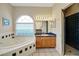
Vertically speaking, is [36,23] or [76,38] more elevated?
[36,23]

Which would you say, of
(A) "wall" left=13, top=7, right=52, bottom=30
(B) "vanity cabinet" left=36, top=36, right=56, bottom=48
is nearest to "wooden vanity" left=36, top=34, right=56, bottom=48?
(B) "vanity cabinet" left=36, top=36, right=56, bottom=48

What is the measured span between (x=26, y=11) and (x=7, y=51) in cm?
466

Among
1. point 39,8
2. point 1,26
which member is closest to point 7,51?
point 1,26

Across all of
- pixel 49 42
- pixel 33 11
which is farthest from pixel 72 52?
pixel 33 11

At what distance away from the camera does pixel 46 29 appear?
617cm

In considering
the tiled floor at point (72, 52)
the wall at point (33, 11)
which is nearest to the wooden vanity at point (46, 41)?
the tiled floor at point (72, 52)

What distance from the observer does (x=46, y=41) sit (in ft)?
18.2

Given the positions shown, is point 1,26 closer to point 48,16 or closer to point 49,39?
point 49,39

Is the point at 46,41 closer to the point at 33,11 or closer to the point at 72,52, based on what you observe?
the point at 72,52

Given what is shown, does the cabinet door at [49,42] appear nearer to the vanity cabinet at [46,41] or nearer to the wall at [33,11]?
the vanity cabinet at [46,41]

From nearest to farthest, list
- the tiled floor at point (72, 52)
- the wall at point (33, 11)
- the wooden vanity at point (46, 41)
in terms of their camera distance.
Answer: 1. the tiled floor at point (72, 52)
2. the wooden vanity at point (46, 41)
3. the wall at point (33, 11)

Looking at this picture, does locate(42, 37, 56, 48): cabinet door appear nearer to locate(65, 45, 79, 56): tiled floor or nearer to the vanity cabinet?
the vanity cabinet

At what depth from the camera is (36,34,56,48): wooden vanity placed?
552cm

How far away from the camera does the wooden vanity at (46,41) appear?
5523mm
